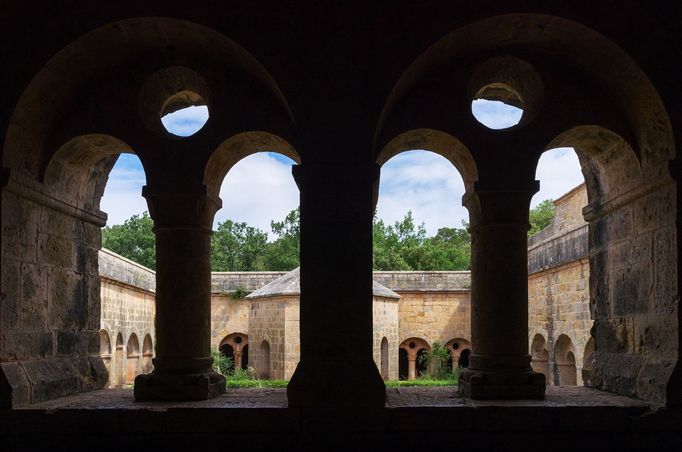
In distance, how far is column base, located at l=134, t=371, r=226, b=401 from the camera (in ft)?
13.3

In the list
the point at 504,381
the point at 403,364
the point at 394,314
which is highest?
the point at 504,381

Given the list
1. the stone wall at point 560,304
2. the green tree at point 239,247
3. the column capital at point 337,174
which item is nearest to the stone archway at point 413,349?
the stone wall at point 560,304

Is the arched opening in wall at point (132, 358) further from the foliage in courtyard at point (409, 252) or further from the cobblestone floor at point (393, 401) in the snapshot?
the foliage in courtyard at point (409, 252)

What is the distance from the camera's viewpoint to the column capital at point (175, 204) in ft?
13.5

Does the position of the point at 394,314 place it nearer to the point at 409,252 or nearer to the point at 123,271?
the point at 123,271

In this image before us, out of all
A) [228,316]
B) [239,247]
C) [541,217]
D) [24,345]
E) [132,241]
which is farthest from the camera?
[239,247]

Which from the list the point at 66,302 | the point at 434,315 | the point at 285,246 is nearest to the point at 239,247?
the point at 285,246

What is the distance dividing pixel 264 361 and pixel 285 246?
21.6 m

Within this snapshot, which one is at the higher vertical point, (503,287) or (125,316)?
(503,287)

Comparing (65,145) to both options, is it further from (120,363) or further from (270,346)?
(270,346)

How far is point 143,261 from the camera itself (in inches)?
1473

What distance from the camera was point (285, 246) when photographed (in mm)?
39688

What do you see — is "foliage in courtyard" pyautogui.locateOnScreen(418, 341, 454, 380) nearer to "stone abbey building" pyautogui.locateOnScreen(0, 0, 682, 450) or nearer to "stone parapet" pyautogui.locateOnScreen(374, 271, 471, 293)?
"stone parapet" pyautogui.locateOnScreen(374, 271, 471, 293)

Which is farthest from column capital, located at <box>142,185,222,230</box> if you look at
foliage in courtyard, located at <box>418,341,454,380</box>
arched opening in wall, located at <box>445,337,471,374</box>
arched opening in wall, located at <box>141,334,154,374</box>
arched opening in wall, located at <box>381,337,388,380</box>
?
arched opening in wall, located at <box>445,337,471,374</box>
